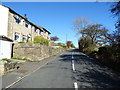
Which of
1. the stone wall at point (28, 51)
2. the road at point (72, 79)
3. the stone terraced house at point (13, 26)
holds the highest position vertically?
the stone terraced house at point (13, 26)

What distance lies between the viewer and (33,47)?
53.0ft

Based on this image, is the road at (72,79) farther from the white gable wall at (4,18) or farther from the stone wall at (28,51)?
the white gable wall at (4,18)

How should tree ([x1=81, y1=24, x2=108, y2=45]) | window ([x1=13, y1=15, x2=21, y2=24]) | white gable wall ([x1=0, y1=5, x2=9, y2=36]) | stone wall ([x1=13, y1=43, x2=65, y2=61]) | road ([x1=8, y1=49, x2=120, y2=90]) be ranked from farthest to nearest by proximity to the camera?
tree ([x1=81, y1=24, x2=108, y2=45]) < window ([x1=13, y1=15, x2=21, y2=24]) < white gable wall ([x1=0, y1=5, x2=9, y2=36]) < stone wall ([x1=13, y1=43, x2=65, y2=61]) < road ([x1=8, y1=49, x2=120, y2=90])

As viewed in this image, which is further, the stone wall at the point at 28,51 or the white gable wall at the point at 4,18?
the white gable wall at the point at 4,18

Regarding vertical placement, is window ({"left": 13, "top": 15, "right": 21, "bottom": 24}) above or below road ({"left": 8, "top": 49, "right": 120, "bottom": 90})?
above

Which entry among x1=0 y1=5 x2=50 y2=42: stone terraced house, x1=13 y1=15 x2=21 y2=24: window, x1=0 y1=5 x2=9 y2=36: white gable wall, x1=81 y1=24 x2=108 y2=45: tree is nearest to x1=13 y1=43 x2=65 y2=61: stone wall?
x1=0 y1=5 x2=50 y2=42: stone terraced house

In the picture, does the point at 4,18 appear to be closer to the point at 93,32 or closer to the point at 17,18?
the point at 17,18

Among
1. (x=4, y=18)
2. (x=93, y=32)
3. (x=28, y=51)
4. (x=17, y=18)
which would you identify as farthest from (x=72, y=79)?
(x=93, y=32)

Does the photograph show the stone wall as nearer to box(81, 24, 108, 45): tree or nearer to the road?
the road

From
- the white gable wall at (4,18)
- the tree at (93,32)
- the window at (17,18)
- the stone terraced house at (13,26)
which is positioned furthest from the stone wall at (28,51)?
the tree at (93,32)

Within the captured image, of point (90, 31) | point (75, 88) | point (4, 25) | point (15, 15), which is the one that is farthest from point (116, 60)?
point (90, 31)

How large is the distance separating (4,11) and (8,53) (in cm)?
703

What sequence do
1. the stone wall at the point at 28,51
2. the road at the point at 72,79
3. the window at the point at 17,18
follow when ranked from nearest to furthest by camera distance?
the road at the point at 72,79, the stone wall at the point at 28,51, the window at the point at 17,18

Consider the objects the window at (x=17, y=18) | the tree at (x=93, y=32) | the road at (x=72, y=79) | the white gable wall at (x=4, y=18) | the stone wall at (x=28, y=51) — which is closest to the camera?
the road at (x=72, y=79)
